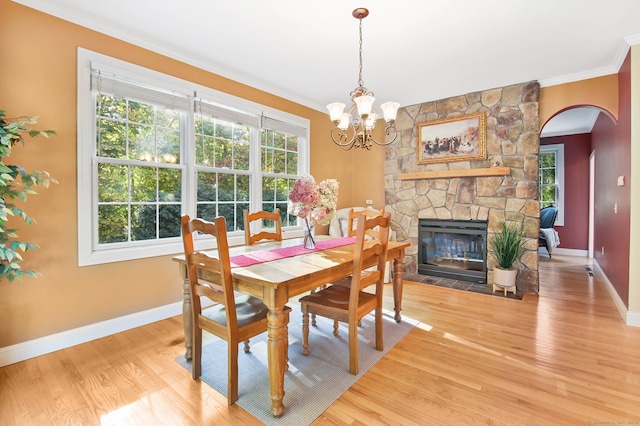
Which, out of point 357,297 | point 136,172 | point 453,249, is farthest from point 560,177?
point 136,172

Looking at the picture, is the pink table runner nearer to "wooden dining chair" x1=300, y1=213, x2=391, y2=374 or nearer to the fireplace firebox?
"wooden dining chair" x1=300, y1=213, x2=391, y2=374

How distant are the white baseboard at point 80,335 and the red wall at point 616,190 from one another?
14.4 feet

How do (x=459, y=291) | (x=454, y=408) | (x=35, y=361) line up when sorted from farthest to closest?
(x=459, y=291) → (x=35, y=361) → (x=454, y=408)

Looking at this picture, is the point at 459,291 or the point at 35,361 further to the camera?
the point at 459,291

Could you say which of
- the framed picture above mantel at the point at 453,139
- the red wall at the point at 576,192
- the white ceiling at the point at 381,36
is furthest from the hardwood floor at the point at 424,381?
the red wall at the point at 576,192

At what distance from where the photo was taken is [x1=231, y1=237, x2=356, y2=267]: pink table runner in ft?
6.53

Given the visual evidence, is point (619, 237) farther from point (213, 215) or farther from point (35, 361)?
point (35, 361)

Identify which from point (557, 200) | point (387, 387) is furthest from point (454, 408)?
point (557, 200)

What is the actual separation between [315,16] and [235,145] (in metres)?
1.70

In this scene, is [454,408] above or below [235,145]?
below

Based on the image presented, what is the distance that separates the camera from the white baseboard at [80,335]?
2.14 metres

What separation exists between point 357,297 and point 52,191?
237 cm

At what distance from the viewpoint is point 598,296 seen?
3576mm

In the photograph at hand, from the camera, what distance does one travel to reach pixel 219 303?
1807 millimetres
